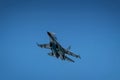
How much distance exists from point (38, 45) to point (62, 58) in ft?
10.5

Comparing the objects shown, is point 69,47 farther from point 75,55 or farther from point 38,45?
point 38,45

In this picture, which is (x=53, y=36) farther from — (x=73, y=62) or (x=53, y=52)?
(x=73, y=62)

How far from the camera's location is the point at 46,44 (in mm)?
39938

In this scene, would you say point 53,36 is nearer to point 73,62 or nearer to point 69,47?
point 69,47

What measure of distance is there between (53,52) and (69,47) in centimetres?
192

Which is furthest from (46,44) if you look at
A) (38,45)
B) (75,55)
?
(75,55)

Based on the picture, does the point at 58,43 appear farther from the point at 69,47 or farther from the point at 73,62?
the point at 73,62

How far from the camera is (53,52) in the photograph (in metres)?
38.6

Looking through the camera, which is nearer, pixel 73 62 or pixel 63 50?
pixel 63 50

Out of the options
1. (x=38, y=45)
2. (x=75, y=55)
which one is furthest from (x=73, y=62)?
(x=38, y=45)

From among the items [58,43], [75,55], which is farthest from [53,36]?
[75,55]

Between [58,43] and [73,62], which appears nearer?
[58,43]

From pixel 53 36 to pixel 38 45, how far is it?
3.12 metres

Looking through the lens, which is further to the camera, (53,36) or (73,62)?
(73,62)
